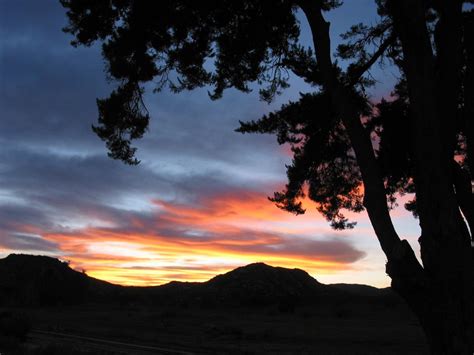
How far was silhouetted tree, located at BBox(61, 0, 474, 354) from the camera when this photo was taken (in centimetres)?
784

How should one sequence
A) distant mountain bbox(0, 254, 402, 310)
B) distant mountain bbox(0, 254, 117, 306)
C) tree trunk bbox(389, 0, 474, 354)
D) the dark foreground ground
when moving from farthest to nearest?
distant mountain bbox(0, 254, 402, 310)
distant mountain bbox(0, 254, 117, 306)
the dark foreground ground
tree trunk bbox(389, 0, 474, 354)

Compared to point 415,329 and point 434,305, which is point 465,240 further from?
point 415,329

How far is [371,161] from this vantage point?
858 centimetres

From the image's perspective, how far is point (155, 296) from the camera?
9044cm

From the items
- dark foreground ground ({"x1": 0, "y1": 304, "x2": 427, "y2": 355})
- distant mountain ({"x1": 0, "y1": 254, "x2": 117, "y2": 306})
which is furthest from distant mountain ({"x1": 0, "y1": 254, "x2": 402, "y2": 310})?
dark foreground ground ({"x1": 0, "y1": 304, "x2": 427, "y2": 355})

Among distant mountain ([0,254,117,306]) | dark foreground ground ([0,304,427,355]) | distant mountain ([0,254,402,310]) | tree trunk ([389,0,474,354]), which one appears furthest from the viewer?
distant mountain ([0,254,402,310])

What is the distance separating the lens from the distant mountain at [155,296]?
6625 centimetres

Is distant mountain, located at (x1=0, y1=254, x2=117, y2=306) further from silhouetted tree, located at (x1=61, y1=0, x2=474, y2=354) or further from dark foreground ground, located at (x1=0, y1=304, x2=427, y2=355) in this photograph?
silhouetted tree, located at (x1=61, y1=0, x2=474, y2=354)

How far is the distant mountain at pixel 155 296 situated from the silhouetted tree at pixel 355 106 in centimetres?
4336

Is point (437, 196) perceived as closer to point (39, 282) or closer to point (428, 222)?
point (428, 222)

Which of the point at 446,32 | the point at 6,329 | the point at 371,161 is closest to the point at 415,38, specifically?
the point at 446,32

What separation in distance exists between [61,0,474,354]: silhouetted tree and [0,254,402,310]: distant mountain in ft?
142

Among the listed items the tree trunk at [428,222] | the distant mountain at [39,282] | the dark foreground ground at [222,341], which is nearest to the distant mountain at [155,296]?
the distant mountain at [39,282]

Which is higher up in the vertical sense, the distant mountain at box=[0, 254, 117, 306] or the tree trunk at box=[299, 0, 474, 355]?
the distant mountain at box=[0, 254, 117, 306]
